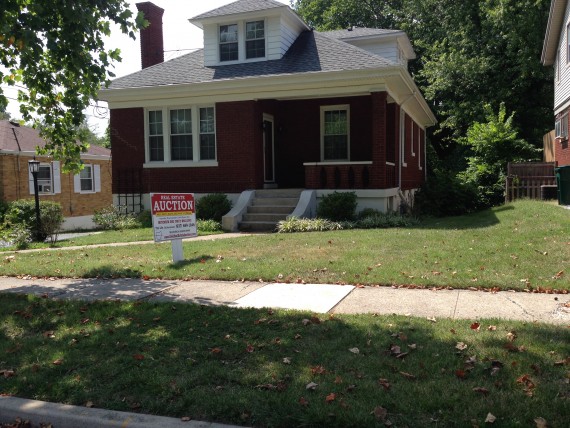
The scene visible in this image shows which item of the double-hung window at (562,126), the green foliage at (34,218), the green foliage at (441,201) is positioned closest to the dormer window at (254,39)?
the green foliage at (441,201)

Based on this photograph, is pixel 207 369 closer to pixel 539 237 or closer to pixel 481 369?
pixel 481 369

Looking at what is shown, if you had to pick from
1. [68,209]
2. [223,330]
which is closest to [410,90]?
[223,330]

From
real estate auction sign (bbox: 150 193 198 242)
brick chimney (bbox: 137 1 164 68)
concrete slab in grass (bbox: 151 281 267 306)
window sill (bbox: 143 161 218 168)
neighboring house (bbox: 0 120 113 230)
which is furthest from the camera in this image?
neighboring house (bbox: 0 120 113 230)

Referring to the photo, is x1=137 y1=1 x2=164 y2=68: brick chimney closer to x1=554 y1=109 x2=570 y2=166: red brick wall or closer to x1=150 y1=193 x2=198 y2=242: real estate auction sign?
x1=150 y1=193 x2=198 y2=242: real estate auction sign

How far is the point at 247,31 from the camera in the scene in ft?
58.1

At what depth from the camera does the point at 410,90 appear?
16.6 m

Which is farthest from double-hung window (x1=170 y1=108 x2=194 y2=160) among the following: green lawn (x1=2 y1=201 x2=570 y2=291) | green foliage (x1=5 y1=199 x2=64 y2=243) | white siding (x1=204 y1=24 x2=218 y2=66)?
green lawn (x1=2 y1=201 x2=570 y2=291)

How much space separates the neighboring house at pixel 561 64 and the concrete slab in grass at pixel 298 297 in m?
16.0

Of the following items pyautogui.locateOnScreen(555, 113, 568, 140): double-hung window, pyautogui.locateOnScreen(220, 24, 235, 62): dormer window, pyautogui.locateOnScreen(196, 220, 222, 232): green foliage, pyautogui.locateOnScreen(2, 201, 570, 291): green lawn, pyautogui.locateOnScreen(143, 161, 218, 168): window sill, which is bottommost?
pyautogui.locateOnScreen(2, 201, 570, 291): green lawn

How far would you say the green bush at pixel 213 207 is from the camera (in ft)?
51.4

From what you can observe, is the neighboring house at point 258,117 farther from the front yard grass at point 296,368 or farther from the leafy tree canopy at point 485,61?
the leafy tree canopy at point 485,61

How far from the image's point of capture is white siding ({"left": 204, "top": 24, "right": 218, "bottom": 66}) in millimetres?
17844

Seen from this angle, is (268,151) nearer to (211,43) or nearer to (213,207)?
(213,207)

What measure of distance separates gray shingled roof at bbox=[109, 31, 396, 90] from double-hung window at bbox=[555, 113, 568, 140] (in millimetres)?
9601
